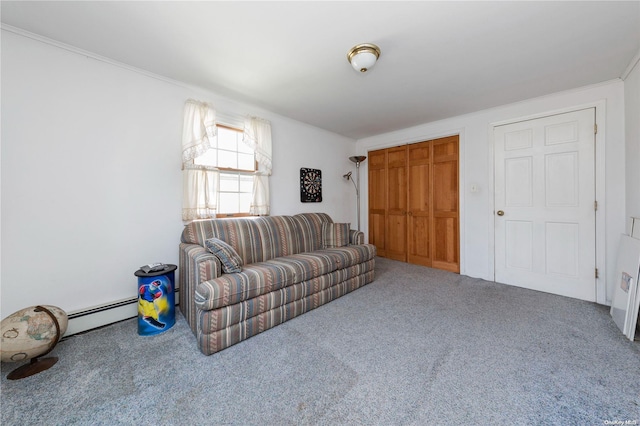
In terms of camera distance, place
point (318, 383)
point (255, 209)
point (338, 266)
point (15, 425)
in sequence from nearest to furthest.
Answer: point (15, 425) → point (318, 383) → point (338, 266) → point (255, 209)

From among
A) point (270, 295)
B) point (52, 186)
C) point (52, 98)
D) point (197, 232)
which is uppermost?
point (52, 98)

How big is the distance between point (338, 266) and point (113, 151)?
251cm

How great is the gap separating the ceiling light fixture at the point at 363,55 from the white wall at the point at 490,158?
2.26 m

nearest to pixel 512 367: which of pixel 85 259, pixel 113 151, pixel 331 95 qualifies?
pixel 331 95

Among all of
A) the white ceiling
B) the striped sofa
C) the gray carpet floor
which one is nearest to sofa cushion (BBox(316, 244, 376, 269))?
the striped sofa

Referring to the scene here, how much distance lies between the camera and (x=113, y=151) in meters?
2.25

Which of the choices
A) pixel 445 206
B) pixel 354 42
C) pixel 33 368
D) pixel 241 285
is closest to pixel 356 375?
pixel 241 285

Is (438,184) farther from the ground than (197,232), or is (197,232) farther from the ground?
(438,184)

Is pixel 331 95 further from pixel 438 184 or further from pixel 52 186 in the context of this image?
pixel 52 186

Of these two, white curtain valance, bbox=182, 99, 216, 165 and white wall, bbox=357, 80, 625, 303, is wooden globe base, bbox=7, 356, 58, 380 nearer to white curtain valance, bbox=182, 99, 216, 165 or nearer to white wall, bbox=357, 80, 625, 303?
white curtain valance, bbox=182, 99, 216, 165

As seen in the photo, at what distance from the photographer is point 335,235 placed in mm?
3436

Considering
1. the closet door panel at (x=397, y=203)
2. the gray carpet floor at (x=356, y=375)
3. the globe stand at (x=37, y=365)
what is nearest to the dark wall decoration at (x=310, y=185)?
the closet door panel at (x=397, y=203)

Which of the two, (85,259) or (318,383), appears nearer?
(318,383)

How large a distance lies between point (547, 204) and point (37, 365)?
505 centimetres
